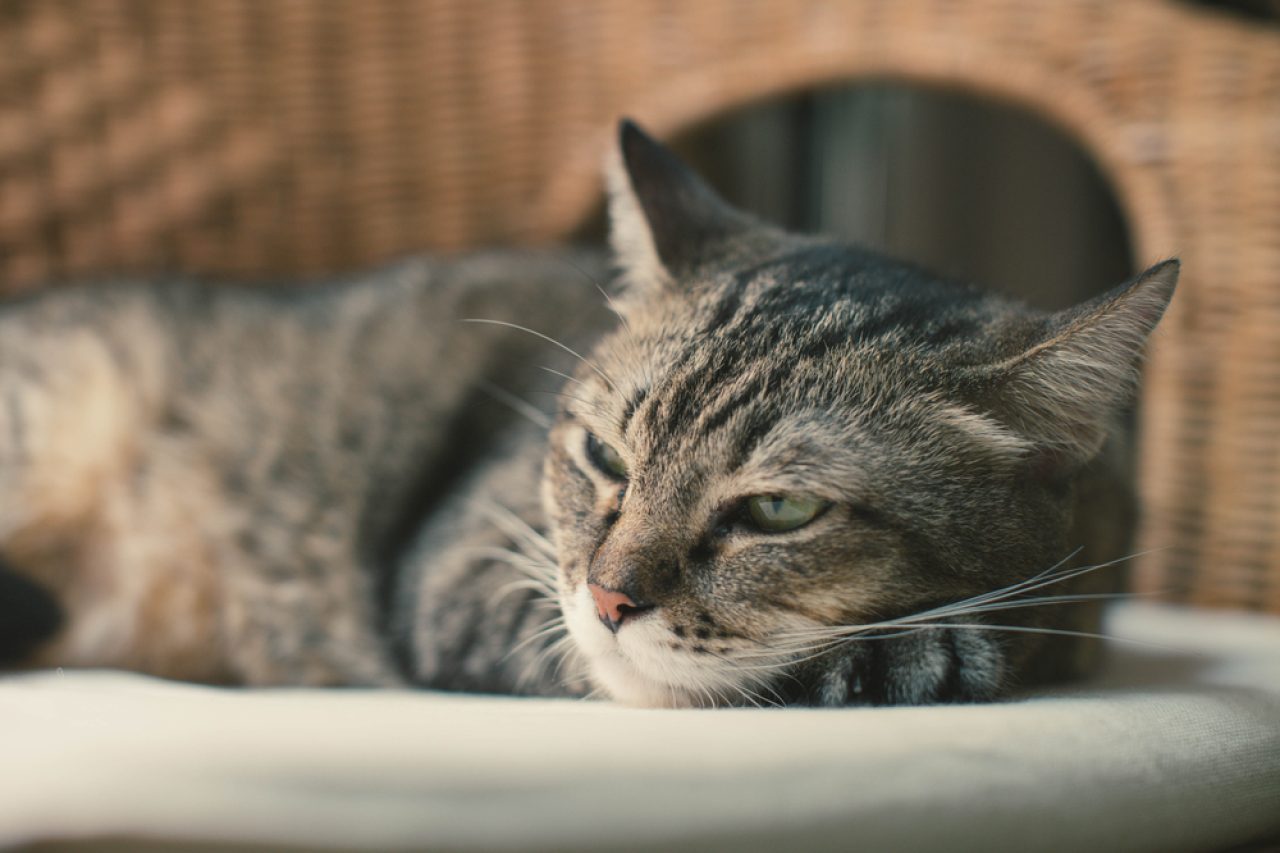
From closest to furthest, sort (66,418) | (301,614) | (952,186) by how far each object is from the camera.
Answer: (301,614) → (66,418) → (952,186)

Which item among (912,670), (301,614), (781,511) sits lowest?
(301,614)

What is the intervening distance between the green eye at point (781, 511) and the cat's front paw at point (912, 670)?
0.11 m

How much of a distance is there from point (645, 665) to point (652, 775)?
0.24 m

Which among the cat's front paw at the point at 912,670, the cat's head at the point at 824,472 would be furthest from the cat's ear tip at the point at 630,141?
the cat's front paw at the point at 912,670

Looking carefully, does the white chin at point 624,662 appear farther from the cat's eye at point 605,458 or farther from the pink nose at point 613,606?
the cat's eye at point 605,458

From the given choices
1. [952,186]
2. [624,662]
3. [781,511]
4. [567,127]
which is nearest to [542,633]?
[624,662]

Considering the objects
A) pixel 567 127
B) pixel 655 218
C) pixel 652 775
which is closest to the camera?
pixel 652 775

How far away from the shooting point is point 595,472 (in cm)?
99

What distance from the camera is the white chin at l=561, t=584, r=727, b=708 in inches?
33.1

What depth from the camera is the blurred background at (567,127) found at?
140cm

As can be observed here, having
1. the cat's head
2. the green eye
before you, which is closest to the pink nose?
the cat's head

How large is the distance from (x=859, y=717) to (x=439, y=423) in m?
0.94

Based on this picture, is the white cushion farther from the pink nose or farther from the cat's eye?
the cat's eye

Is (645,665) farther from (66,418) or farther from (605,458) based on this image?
(66,418)
